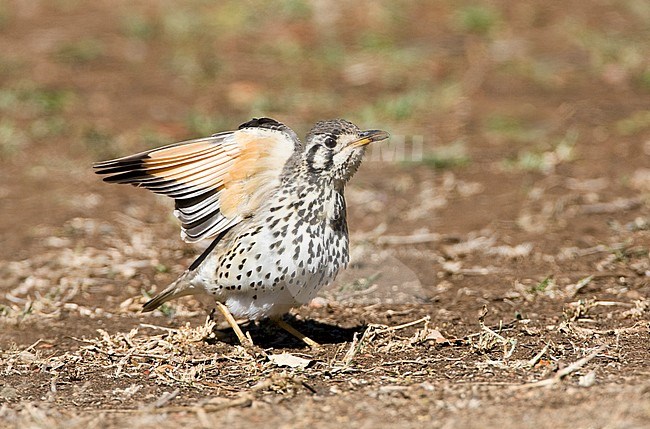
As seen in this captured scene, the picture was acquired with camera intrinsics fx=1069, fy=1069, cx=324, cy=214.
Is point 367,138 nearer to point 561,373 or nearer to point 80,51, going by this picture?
point 561,373

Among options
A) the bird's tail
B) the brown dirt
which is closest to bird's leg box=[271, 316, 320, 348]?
the brown dirt

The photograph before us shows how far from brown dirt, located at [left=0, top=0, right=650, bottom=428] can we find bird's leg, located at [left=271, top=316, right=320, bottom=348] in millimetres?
66

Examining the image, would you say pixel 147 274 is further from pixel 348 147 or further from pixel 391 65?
pixel 391 65

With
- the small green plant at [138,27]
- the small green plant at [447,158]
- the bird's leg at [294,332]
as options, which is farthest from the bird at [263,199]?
the small green plant at [138,27]

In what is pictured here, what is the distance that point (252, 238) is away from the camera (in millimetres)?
5688

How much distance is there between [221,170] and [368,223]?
10.4 feet

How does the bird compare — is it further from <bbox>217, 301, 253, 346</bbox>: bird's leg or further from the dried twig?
the dried twig

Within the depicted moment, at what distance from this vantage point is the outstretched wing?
18.9 feet

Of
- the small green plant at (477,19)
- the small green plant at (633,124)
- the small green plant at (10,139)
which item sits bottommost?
the small green plant at (633,124)

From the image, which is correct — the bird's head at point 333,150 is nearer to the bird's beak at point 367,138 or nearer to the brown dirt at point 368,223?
the bird's beak at point 367,138

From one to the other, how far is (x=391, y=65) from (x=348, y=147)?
7.76 m

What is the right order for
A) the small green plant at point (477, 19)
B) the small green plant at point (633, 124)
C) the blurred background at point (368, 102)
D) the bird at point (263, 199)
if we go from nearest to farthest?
the bird at point (263, 199) < the blurred background at point (368, 102) < the small green plant at point (633, 124) < the small green plant at point (477, 19)

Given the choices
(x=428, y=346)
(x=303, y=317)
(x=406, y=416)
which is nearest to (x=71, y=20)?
(x=303, y=317)

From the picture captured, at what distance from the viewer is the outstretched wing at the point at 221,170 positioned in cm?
577
